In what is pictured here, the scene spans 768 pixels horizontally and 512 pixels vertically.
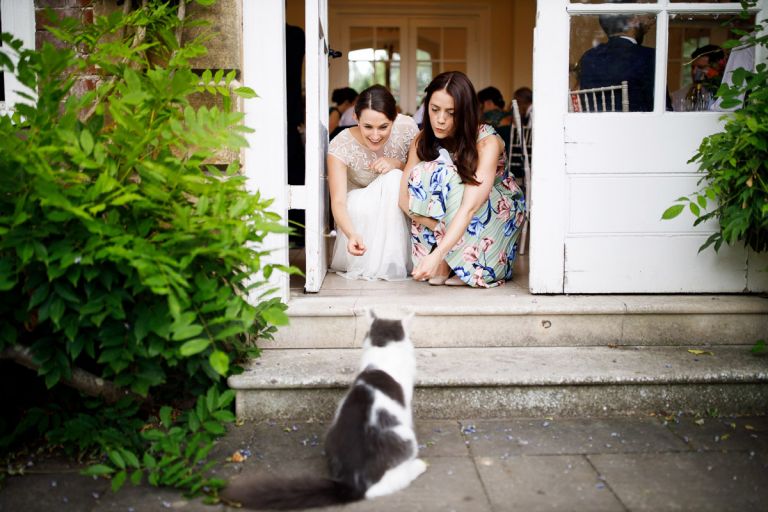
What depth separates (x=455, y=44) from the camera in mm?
9188

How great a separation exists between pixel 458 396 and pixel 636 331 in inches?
38.3

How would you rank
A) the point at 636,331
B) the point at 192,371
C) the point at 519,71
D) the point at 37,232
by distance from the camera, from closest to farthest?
the point at 37,232, the point at 192,371, the point at 636,331, the point at 519,71

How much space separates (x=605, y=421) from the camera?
2.79 meters

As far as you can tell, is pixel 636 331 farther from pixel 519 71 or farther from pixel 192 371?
pixel 519 71

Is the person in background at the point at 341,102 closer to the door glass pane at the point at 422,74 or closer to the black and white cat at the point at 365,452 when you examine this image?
the door glass pane at the point at 422,74

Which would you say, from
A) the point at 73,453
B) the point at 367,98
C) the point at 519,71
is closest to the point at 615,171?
the point at 367,98

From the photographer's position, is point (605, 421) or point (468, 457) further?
point (605, 421)

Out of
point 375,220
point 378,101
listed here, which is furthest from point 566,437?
point 378,101

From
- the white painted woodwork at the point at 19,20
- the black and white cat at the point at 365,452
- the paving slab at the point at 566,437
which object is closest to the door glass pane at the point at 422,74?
the white painted woodwork at the point at 19,20

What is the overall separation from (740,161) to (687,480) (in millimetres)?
1366

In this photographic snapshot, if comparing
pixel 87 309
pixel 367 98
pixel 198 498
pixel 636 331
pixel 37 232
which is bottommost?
pixel 198 498

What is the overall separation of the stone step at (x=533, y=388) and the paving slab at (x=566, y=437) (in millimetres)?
Result: 71

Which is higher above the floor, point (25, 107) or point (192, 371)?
point (25, 107)

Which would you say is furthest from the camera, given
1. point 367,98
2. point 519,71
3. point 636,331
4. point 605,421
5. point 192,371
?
point 519,71
